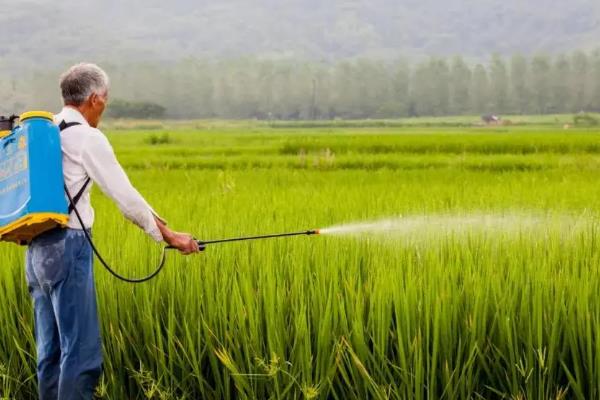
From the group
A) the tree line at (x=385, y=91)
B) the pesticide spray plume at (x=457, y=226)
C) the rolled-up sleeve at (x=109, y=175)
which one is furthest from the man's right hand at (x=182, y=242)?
the tree line at (x=385, y=91)

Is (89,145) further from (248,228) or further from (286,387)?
(248,228)

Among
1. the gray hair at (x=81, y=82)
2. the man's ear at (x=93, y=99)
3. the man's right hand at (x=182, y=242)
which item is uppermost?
the gray hair at (x=81, y=82)

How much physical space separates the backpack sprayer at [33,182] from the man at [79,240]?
86mm

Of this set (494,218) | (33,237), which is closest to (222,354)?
(33,237)

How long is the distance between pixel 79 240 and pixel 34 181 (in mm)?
301

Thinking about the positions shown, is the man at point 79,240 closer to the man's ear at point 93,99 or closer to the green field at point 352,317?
the man's ear at point 93,99

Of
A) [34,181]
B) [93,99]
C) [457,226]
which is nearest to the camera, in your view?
[34,181]

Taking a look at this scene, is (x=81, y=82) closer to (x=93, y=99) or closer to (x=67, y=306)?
(x=93, y=99)

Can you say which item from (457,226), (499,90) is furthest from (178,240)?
(499,90)

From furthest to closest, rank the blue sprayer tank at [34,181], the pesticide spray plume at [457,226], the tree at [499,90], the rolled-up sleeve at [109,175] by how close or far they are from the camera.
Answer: the tree at [499,90] < the pesticide spray plume at [457,226] < the rolled-up sleeve at [109,175] < the blue sprayer tank at [34,181]

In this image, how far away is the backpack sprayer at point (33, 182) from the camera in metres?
2.62

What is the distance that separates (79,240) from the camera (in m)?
2.82

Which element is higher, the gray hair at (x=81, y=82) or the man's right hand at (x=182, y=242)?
the gray hair at (x=81, y=82)

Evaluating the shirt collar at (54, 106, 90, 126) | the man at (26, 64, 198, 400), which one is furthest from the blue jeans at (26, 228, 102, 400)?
the shirt collar at (54, 106, 90, 126)
